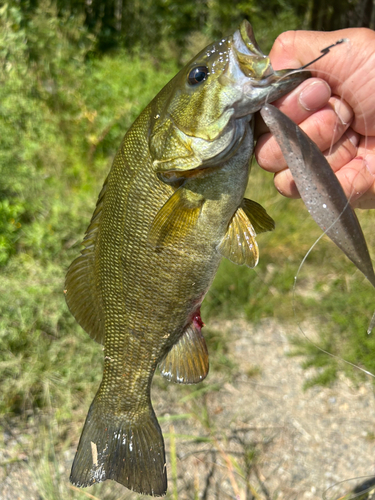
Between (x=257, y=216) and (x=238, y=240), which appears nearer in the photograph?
(x=238, y=240)

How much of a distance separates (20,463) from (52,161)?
319cm

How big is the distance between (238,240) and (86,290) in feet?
2.43

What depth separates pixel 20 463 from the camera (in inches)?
106

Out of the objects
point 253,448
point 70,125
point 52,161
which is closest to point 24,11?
point 70,125

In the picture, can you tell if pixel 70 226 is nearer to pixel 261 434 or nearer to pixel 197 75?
pixel 261 434

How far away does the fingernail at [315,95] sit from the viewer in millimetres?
1460

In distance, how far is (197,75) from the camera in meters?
1.37

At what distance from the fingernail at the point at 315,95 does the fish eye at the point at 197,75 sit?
1.23 ft

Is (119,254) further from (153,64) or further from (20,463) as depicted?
(153,64)

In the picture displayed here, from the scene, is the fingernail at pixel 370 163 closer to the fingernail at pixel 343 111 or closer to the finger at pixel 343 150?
the finger at pixel 343 150

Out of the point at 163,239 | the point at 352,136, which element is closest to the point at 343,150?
the point at 352,136

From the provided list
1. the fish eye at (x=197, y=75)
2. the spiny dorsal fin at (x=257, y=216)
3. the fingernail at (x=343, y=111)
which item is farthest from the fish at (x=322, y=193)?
the fingernail at (x=343, y=111)

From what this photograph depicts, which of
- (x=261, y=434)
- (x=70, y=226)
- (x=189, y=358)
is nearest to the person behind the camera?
(x=189, y=358)

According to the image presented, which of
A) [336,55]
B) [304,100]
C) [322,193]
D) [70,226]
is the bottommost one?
[70,226]
